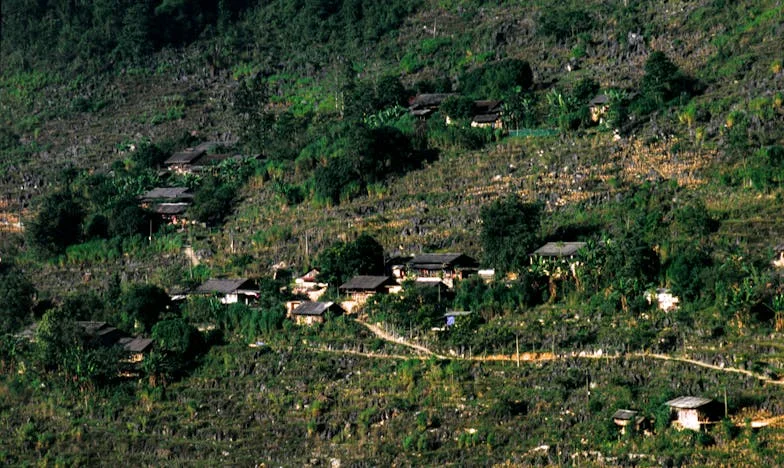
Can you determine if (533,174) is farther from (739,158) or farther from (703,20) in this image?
(703,20)

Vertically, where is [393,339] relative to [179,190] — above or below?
below

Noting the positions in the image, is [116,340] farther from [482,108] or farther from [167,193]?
[482,108]

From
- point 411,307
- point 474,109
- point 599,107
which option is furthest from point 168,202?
point 411,307

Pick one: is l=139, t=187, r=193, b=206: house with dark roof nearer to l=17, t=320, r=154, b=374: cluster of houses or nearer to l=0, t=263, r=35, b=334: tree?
l=0, t=263, r=35, b=334: tree

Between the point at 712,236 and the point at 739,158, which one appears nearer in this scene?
the point at 712,236

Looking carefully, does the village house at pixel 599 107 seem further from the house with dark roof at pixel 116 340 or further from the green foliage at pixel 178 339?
the house with dark roof at pixel 116 340

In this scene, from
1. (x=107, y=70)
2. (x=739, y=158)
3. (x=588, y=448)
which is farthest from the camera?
(x=107, y=70)

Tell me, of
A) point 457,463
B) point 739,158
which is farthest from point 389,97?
point 457,463
